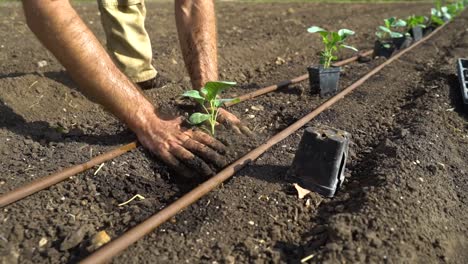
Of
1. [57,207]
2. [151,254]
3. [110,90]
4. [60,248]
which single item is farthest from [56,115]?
[151,254]

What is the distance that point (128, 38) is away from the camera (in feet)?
11.8

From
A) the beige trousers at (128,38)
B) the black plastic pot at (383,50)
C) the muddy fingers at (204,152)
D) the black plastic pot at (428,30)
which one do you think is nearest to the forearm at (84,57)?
the muddy fingers at (204,152)

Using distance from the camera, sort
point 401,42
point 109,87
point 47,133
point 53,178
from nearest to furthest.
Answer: point 53,178 < point 109,87 < point 47,133 < point 401,42

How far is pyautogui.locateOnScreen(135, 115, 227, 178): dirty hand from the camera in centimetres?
218

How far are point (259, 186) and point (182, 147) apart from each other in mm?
443

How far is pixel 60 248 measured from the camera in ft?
5.40

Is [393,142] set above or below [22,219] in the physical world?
below

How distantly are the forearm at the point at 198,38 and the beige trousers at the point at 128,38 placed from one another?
94 centimetres

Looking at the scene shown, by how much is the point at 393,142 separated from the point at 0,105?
2.62 m

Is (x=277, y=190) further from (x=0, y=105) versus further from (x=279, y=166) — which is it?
(x=0, y=105)

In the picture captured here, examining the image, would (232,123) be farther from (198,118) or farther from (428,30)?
(428,30)

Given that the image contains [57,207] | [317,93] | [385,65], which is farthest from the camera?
[385,65]

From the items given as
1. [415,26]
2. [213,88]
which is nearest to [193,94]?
[213,88]

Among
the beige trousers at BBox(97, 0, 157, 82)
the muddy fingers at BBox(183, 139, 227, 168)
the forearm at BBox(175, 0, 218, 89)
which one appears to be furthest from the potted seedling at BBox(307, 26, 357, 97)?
the muddy fingers at BBox(183, 139, 227, 168)
